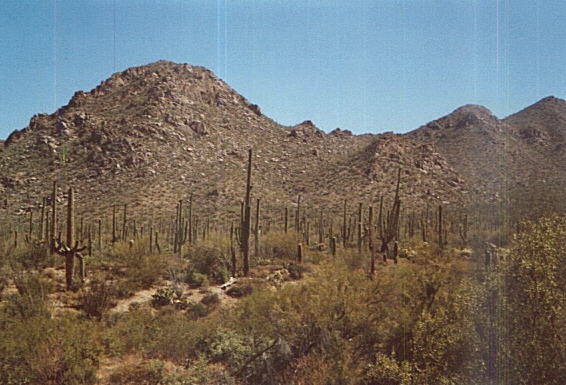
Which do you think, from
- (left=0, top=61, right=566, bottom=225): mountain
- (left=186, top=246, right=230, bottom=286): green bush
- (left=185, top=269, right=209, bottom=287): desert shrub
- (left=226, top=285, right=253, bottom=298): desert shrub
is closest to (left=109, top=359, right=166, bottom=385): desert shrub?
(left=226, top=285, right=253, bottom=298): desert shrub

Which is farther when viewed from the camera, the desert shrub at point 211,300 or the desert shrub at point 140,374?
the desert shrub at point 211,300

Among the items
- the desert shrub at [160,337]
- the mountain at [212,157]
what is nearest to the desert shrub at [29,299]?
the desert shrub at [160,337]

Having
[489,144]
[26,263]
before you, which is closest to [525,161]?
[489,144]

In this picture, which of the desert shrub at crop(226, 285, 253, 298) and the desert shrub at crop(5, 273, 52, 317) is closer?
the desert shrub at crop(5, 273, 52, 317)

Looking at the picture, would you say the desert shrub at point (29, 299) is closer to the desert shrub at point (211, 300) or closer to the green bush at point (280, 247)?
the desert shrub at point (211, 300)

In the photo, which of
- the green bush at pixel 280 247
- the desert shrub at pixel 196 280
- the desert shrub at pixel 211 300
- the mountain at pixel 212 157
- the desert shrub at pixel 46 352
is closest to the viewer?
the desert shrub at pixel 46 352

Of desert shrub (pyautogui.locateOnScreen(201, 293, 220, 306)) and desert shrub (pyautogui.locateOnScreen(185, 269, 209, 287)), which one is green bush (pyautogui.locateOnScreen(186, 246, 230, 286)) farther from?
desert shrub (pyautogui.locateOnScreen(201, 293, 220, 306))

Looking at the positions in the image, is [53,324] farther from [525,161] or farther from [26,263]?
[525,161]

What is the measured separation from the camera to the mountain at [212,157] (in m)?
46.8

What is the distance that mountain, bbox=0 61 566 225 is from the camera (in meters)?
46.8

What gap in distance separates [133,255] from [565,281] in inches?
599

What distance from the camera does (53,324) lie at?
7.88 meters

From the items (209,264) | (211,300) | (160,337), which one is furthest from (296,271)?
(160,337)

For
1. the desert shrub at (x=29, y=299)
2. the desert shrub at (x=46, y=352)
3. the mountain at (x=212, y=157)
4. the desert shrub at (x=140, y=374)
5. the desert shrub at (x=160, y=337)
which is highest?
the mountain at (x=212, y=157)
